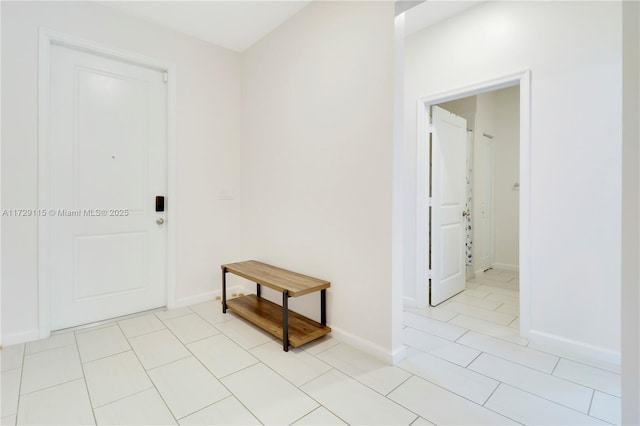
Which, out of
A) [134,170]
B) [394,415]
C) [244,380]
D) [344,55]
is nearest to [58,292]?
[134,170]

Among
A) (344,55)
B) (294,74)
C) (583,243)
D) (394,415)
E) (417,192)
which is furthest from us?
(417,192)

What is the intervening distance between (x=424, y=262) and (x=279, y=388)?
1978 millimetres

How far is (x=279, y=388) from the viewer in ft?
5.63

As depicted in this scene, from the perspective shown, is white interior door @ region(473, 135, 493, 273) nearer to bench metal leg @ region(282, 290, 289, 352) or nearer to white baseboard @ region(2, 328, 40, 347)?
bench metal leg @ region(282, 290, 289, 352)

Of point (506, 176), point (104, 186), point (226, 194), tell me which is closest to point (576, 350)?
point (506, 176)

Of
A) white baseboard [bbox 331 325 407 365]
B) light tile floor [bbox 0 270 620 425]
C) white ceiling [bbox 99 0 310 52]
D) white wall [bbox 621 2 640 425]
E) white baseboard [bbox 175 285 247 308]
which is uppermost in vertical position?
white ceiling [bbox 99 0 310 52]

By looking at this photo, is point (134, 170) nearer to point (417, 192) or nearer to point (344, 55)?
point (344, 55)

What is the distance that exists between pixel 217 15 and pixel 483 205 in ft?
14.1

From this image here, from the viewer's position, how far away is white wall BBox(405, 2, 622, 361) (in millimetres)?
2039

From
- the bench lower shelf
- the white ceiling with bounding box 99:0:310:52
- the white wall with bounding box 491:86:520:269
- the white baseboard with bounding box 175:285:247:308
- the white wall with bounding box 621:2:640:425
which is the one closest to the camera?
the white wall with bounding box 621:2:640:425

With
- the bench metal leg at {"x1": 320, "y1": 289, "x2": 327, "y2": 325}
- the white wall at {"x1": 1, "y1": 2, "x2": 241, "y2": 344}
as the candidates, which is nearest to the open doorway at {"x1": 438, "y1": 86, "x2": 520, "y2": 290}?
the bench metal leg at {"x1": 320, "y1": 289, "x2": 327, "y2": 325}

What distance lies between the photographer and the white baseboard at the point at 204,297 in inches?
120

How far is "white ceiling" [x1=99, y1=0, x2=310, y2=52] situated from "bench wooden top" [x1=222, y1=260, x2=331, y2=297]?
2334mm

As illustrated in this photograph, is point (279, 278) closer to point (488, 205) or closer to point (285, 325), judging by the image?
point (285, 325)
